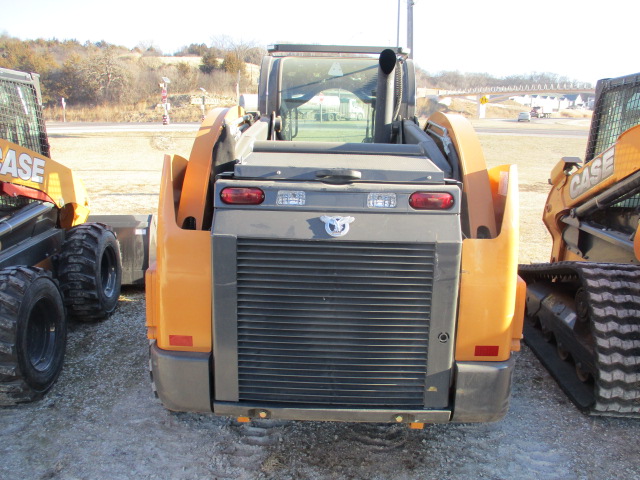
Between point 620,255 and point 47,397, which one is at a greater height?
point 620,255

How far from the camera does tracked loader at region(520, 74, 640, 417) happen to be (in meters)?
3.36

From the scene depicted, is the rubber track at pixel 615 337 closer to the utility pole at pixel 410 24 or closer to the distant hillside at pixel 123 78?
the utility pole at pixel 410 24

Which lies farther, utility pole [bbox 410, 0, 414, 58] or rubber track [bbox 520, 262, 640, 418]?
utility pole [bbox 410, 0, 414, 58]

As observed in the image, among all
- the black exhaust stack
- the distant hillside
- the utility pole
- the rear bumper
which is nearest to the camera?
the rear bumper

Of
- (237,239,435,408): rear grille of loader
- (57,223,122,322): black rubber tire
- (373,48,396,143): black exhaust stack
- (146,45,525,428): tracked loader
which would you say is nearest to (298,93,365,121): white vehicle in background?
(373,48,396,143): black exhaust stack

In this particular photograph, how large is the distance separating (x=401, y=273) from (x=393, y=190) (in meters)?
0.41

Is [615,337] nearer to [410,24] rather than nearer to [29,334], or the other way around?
[29,334]

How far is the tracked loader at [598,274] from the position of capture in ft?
11.0

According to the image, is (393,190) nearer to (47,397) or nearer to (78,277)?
(47,397)

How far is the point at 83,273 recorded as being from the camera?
4.79 metres

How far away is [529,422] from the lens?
3566 mm

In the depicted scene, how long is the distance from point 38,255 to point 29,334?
94cm

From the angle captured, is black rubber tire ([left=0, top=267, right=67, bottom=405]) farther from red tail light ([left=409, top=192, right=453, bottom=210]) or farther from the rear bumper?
red tail light ([left=409, top=192, right=453, bottom=210])

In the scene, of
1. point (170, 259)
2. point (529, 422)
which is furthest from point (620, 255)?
point (170, 259)
